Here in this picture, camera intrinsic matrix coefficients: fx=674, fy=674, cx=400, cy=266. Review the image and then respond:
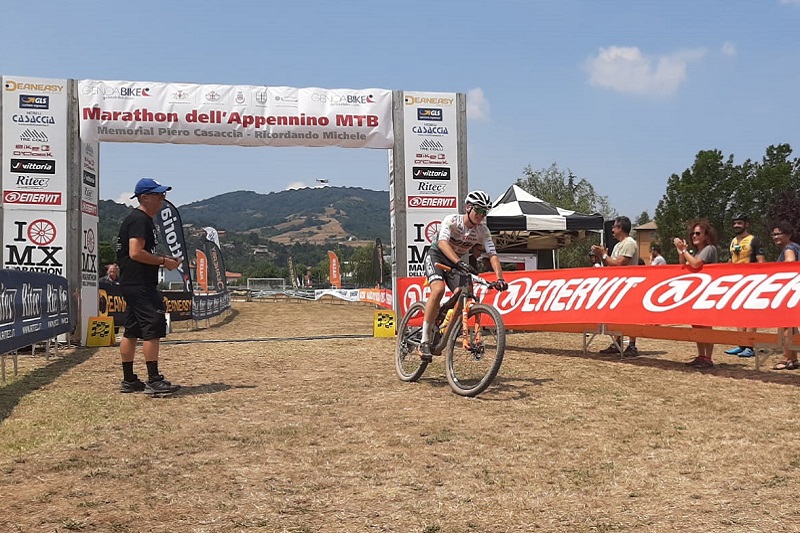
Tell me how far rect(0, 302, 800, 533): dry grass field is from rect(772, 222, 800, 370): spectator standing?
0.38m

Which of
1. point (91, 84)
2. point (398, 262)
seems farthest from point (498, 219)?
point (91, 84)

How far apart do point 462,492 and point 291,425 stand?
214cm

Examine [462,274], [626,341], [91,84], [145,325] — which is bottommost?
[626,341]

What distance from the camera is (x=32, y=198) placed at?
13.1m

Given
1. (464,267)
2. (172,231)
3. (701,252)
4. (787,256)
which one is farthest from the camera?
(172,231)

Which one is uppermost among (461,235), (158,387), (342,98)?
(342,98)

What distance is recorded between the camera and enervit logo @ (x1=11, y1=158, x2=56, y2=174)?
1303cm

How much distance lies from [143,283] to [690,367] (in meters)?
6.77

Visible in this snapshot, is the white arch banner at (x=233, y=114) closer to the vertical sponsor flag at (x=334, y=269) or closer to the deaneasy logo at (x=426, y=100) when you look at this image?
the deaneasy logo at (x=426, y=100)

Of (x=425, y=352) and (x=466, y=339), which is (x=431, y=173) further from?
(x=466, y=339)

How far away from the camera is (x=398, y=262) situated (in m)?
14.2

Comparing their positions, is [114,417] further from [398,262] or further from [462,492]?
[398,262]

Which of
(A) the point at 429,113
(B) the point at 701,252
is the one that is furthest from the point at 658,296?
(A) the point at 429,113

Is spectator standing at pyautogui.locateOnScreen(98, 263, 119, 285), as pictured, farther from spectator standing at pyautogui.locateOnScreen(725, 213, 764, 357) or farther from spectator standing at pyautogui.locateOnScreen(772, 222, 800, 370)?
spectator standing at pyautogui.locateOnScreen(772, 222, 800, 370)
